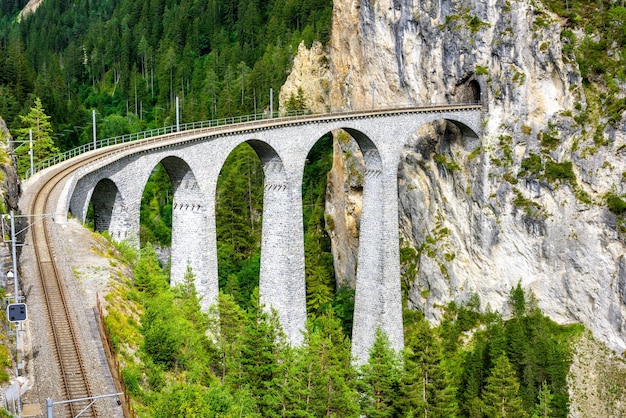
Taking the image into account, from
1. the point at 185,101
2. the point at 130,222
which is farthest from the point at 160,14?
the point at 130,222

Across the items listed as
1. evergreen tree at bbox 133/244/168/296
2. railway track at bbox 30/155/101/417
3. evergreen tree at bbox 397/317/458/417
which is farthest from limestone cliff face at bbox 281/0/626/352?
railway track at bbox 30/155/101/417

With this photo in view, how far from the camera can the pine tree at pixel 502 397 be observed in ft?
139

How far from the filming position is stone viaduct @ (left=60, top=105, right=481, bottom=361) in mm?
36531

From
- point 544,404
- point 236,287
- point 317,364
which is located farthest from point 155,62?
point 317,364

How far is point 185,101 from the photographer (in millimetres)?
105875

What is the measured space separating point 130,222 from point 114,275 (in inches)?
345

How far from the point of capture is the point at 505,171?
187 ft

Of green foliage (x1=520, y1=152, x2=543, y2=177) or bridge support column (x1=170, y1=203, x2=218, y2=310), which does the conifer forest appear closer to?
bridge support column (x1=170, y1=203, x2=218, y2=310)

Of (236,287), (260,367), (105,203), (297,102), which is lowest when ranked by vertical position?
(260,367)

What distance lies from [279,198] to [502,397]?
63.4 feet

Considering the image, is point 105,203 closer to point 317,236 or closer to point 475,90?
point 475,90

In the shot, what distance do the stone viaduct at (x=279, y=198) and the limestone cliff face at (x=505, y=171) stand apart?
10.4ft

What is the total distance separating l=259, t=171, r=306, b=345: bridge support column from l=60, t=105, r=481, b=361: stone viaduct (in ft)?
0.22

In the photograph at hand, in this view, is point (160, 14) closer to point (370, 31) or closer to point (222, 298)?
point (370, 31)
